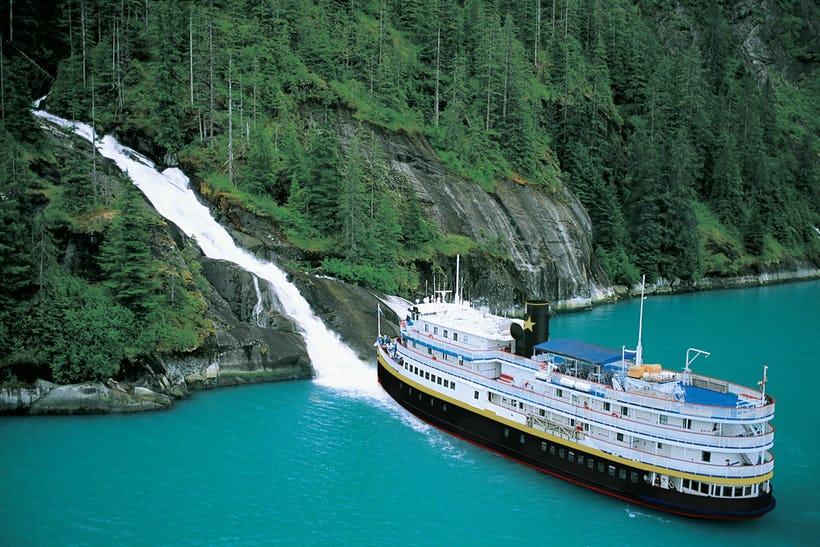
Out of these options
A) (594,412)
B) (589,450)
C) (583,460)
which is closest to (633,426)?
(594,412)

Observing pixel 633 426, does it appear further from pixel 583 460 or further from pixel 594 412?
pixel 583 460

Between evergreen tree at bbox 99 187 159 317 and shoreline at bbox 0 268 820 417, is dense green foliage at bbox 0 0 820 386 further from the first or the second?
shoreline at bbox 0 268 820 417

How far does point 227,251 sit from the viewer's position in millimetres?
52438

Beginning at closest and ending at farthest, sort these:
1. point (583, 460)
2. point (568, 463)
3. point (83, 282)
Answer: point (583, 460)
point (568, 463)
point (83, 282)

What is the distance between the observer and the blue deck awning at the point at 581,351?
1281 inches

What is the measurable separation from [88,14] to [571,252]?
6026cm

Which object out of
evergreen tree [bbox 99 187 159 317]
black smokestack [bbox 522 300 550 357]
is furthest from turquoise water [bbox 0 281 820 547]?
evergreen tree [bbox 99 187 159 317]

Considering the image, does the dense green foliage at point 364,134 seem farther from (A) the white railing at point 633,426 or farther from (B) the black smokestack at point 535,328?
(B) the black smokestack at point 535,328

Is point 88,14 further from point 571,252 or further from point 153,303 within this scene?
point 571,252

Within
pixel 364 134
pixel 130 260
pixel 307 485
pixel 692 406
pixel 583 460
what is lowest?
pixel 307 485

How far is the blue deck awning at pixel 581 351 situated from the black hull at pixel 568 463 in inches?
172

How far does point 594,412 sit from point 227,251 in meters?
33.1

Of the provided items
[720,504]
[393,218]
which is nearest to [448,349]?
[720,504]

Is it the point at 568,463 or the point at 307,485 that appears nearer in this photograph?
the point at 307,485
